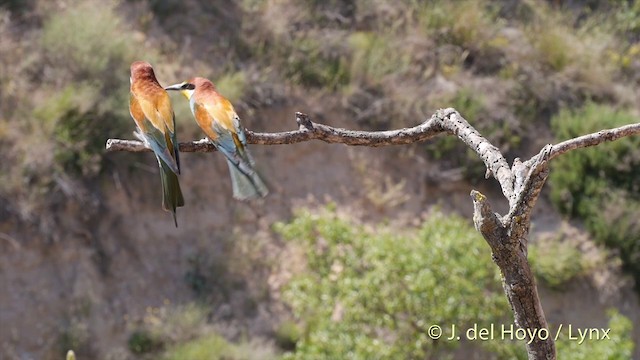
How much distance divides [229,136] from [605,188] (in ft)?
27.3

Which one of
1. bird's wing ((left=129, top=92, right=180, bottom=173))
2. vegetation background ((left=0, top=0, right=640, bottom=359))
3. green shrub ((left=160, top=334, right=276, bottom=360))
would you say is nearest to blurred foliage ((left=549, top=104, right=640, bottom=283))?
vegetation background ((left=0, top=0, right=640, bottom=359))

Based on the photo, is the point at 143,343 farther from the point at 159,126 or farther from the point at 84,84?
the point at 159,126

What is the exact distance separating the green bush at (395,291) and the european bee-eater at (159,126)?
4276 mm

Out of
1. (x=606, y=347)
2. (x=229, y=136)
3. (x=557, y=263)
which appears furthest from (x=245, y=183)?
(x=557, y=263)

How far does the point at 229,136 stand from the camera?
343 centimetres

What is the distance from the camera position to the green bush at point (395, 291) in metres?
7.77

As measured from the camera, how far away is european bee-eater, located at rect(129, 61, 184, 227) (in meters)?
3.36

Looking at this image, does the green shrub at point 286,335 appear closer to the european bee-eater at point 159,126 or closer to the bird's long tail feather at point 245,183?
the european bee-eater at point 159,126

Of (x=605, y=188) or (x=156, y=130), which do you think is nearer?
(x=156, y=130)

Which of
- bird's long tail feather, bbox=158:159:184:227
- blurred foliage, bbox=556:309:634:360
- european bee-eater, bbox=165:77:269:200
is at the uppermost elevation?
blurred foliage, bbox=556:309:634:360

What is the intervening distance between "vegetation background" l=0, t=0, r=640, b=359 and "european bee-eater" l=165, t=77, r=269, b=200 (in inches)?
172

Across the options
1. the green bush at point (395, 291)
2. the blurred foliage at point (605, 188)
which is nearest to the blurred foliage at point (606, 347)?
the green bush at point (395, 291)

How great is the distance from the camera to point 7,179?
30.4 feet

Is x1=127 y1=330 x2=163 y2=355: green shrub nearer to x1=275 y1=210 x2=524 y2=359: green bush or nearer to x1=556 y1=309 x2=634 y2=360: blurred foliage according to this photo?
x1=275 y1=210 x2=524 y2=359: green bush
